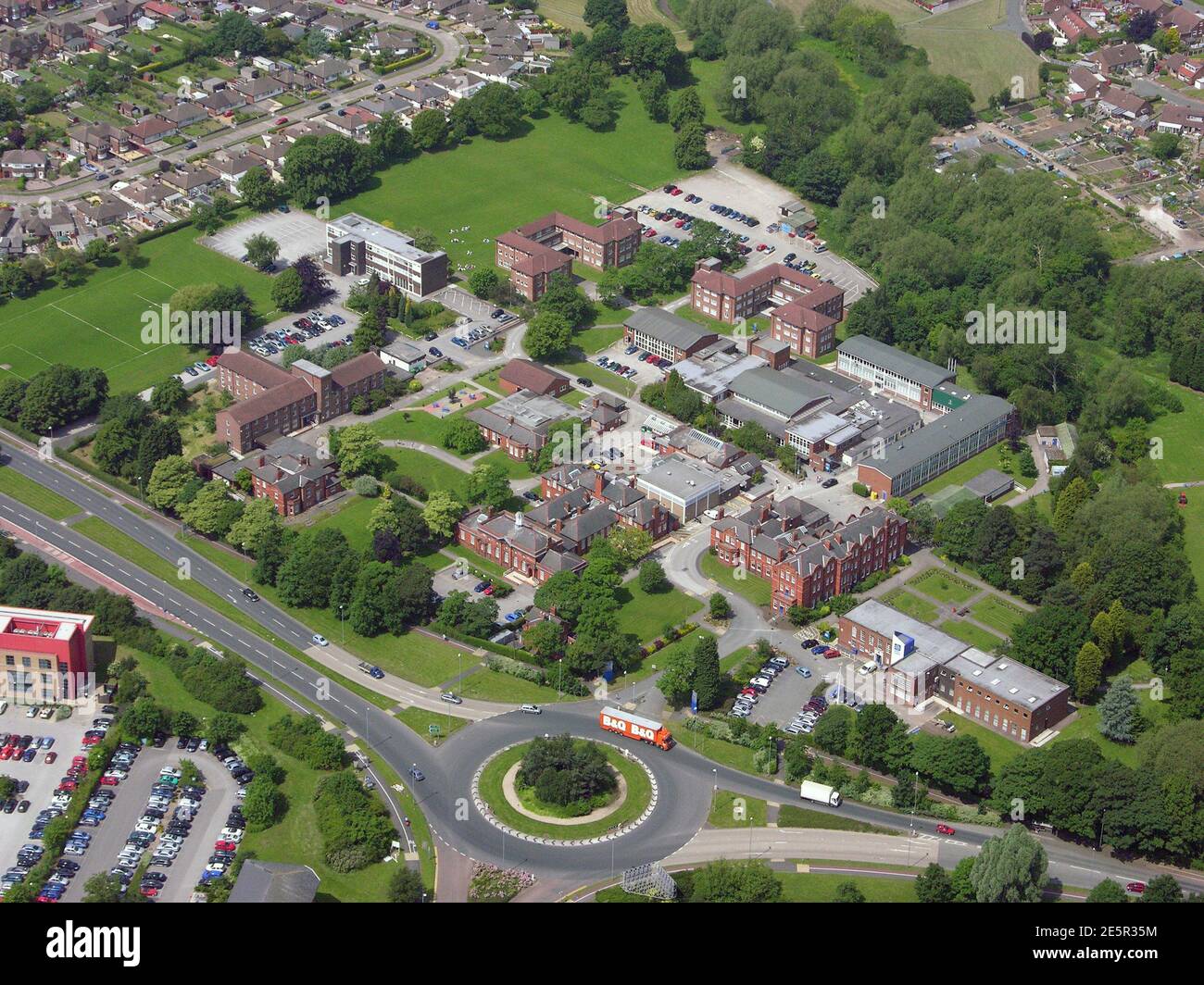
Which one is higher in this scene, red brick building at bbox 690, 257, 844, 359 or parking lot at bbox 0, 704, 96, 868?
red brick building at bbox 690, 257, 844, 359

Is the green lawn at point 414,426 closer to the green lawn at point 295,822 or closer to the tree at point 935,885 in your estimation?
the green lawn at point 295,822

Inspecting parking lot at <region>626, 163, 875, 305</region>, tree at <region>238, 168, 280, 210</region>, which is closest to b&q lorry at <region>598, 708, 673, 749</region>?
parking lot at <region>626, 163, 875, 305</region>

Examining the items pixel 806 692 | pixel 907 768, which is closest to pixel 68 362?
pixel 806 692

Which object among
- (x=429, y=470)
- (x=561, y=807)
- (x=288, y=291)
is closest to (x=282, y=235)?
(x=288, y=291)

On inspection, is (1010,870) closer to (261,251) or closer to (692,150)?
(261,251)

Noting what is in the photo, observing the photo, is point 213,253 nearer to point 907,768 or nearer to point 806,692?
point 806,692

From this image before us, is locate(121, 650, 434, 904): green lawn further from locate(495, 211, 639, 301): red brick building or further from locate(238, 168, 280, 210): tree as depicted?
locate(238, 168, 280, 210): tree
